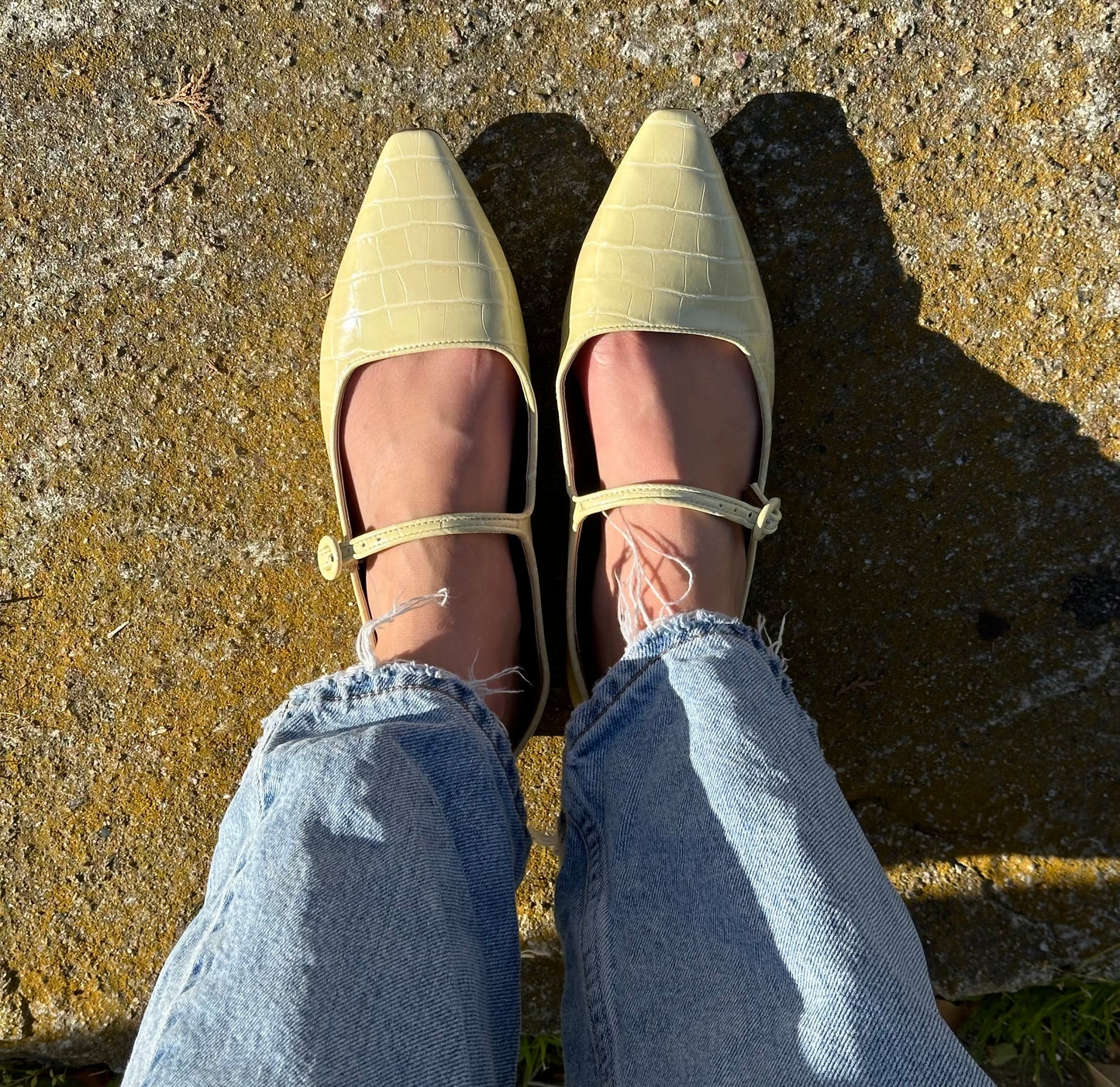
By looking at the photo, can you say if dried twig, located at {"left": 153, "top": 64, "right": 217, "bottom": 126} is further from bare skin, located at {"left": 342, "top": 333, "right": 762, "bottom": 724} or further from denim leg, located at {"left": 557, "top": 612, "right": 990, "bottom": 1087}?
denim leg, located at {"left": 557, "top": 612, "right": 990, "bottom": 1087}

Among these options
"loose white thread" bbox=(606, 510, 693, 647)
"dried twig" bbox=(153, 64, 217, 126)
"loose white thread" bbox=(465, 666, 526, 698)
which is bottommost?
"loose white thread" bbox=(465, 666, 526, 698)

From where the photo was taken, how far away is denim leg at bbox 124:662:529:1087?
2.30 ft

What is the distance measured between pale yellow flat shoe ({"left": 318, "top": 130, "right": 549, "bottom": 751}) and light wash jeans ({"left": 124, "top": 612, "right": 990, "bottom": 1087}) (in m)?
0.37

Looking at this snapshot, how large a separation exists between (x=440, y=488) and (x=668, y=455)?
1.14ft

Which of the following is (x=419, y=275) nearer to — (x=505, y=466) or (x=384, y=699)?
(x=505, y=466)

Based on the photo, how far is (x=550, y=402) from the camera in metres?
1.41

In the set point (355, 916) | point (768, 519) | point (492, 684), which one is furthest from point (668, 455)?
point (355, 916)

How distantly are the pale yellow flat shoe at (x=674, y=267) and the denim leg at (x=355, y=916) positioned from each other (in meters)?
0.46

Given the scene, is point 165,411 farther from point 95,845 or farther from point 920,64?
point 920,64

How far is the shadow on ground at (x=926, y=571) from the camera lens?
1.28 meters

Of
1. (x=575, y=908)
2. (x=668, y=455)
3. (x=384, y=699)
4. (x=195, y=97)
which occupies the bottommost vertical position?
(x=575, y=908)

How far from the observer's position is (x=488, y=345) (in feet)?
4.21

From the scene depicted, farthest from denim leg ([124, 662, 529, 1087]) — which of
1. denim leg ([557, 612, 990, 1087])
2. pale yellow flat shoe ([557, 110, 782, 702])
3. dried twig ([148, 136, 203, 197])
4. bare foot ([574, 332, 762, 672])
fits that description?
dried twig ([148, 136, 203, 197])

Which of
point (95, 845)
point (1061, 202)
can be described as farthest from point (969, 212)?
point (95, 845)
